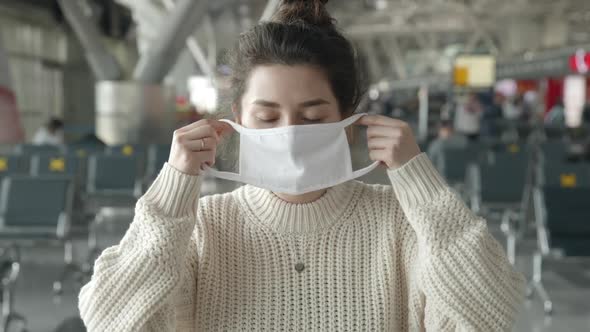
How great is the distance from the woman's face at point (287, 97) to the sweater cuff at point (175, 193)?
18cm

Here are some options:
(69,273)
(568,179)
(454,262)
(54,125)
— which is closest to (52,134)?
(54,125)

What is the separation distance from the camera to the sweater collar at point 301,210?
1747 mm

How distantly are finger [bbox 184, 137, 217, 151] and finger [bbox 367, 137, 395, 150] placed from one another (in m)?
0.34

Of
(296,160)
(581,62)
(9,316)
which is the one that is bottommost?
(9,316)

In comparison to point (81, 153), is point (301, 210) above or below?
above

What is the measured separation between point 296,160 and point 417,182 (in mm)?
284

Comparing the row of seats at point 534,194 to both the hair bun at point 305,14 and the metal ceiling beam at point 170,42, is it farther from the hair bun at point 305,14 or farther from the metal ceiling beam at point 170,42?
the metal ceiling beam at point 170,42

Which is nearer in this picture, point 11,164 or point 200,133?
point 200,133

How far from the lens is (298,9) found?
5.84 ft

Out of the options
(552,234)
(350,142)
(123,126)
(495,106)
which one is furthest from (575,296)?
(495,106)

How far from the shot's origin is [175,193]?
1.67m

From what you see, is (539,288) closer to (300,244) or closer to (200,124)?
(300,244)

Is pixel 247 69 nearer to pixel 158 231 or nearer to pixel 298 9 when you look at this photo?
pixel 298 9

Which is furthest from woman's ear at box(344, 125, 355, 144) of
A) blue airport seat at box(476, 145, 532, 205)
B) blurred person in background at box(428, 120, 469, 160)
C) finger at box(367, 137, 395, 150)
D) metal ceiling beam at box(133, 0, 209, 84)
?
metal ceiling beam at box(133, 0, 209, 84)
